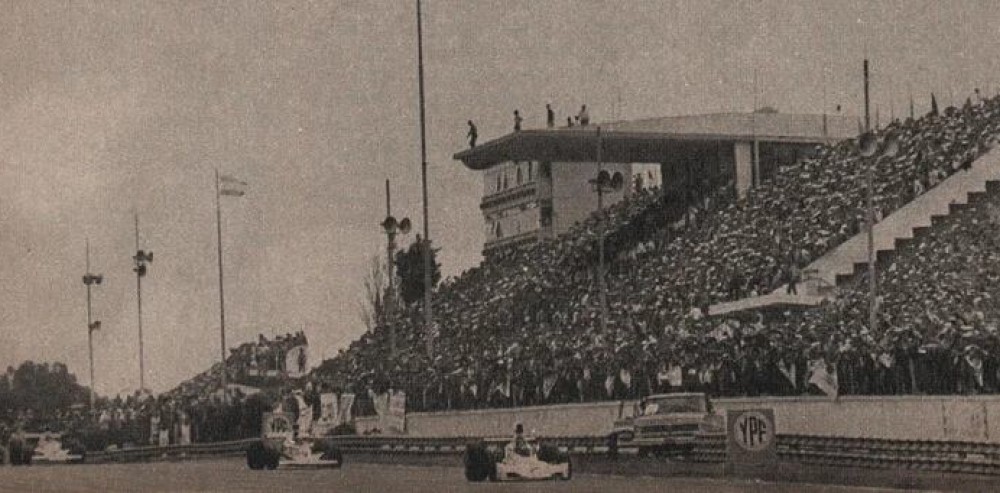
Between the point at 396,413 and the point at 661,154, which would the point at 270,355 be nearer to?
the point at 661,154

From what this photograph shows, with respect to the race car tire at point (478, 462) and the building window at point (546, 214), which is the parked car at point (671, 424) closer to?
the race car tire at point (478, 462)

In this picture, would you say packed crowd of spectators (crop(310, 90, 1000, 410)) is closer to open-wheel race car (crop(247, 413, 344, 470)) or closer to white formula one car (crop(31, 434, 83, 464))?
open-wheel race car (crop(247, 413, 344, 470))

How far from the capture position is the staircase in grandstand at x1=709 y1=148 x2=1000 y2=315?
149 ft

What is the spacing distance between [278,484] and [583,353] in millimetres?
14161

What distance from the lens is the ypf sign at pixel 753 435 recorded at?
3189 cm

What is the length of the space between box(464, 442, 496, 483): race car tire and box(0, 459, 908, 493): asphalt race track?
1.24 ft

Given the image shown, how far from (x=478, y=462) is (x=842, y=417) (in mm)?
6212

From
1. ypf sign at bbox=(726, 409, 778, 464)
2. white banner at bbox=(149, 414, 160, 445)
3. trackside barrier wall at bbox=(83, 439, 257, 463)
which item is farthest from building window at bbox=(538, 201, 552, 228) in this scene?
ypf sign at bbox=(726, 409, 778, 464)

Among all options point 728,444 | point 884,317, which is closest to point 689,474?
point 728,444

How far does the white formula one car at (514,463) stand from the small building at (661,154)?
29436 millimetres

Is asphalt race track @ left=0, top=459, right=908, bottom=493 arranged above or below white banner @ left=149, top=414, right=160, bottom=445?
below

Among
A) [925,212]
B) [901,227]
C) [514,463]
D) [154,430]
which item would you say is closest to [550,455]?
[514,463]

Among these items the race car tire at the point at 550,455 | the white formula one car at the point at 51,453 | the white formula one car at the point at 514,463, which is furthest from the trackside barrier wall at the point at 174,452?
the race car tire at the point at 550,455

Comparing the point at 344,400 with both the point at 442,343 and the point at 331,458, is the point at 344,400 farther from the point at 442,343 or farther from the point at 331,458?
the point at 331,458
